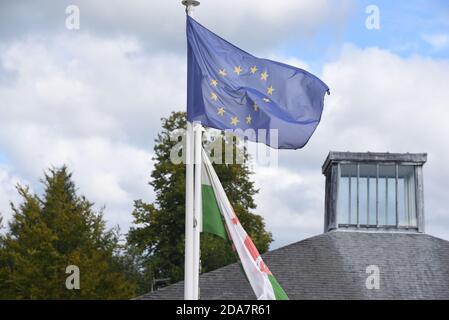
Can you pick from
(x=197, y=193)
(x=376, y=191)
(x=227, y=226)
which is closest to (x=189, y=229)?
(x=197, y=193)

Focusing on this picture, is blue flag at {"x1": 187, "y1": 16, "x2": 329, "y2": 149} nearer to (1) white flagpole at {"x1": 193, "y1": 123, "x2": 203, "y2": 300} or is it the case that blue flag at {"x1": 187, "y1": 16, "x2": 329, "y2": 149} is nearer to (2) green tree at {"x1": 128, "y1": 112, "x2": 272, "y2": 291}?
(1) white flagpole at {"x1": 193, "y1": 123, "x2": 203, "y2": 300}

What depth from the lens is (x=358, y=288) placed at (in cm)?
2953

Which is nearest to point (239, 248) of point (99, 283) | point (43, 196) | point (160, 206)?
point (99, 283)

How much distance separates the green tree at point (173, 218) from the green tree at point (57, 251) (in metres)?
6.04

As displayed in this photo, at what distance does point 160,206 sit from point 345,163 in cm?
1392

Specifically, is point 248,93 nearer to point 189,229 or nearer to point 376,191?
point 189,229

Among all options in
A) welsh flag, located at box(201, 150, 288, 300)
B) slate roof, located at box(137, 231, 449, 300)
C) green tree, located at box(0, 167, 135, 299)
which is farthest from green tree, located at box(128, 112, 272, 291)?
welsh flag, located at box(201, 150, 288, 300)

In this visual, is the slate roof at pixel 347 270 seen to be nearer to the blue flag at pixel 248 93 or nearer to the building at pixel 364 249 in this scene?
the building at pixel 364 249

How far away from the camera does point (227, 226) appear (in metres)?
13.9

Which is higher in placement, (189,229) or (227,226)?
(227,226)

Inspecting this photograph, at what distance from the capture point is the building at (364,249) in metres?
29.4

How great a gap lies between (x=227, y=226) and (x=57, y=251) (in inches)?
907

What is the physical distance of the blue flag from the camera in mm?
13242
